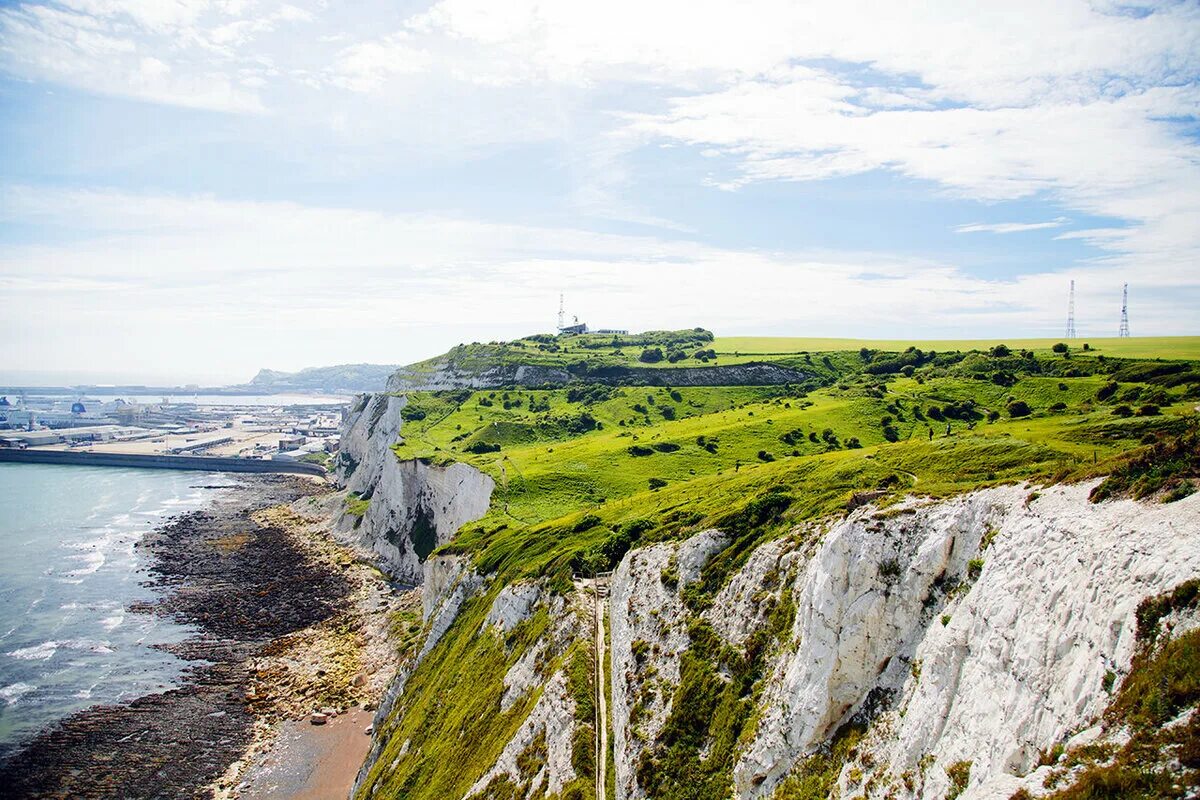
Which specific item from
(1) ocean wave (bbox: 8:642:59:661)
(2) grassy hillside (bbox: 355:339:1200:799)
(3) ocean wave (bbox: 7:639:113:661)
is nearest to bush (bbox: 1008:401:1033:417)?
(2) grassy hillside (bbox: 355:339:1200:799)

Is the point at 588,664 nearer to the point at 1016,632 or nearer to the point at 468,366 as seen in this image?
the point at 1016,632

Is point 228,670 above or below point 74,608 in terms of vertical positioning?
below

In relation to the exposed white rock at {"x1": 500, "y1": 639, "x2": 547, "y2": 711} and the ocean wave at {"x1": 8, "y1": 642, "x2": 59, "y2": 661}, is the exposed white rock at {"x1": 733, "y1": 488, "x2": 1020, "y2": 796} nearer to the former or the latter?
the exposed white rock at {"x1": 500, "y1": 639, "x2": 547, "y2": 711}

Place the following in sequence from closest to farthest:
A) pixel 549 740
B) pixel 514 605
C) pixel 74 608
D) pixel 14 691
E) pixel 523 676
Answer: pixel 549 740
pixel 523 676
pixel 514 605
pixel 14 691
pixel 74 608

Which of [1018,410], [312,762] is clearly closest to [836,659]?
[1018,410]

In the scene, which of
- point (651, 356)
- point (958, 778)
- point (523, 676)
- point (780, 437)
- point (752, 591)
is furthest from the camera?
point (651, 356)

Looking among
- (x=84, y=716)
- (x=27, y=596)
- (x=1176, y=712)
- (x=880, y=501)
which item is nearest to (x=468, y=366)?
(x=27, y=596)

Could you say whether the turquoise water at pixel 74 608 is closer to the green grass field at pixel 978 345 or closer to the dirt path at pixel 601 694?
the dirt path at pixel 601 694

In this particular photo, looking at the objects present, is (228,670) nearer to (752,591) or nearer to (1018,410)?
(752,591)
